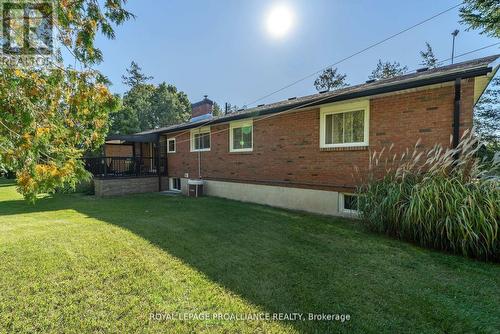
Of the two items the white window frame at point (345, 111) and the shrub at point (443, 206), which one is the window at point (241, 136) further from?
the shrub at point (443, 206)

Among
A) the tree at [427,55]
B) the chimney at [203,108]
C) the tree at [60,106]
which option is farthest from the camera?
the tree at [427,55]

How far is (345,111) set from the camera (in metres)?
7.07

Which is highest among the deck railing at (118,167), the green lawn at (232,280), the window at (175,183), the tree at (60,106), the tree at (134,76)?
the tree at (134,76)

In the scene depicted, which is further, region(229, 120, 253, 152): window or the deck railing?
the deck railing

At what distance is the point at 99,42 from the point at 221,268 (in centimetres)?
368

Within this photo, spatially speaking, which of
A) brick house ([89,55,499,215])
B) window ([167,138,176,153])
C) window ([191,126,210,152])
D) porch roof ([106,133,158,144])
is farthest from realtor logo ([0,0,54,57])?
window ([167,138,176,153])

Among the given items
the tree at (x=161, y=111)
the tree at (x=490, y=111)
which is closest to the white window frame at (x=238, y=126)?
the tree at (x=490, y=111)

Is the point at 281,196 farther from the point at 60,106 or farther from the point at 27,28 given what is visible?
the point at 27,28

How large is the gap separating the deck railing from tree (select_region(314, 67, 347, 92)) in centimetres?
2271

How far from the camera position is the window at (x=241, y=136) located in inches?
386

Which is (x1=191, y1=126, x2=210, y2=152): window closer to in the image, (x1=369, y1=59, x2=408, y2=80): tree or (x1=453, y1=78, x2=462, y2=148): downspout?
(x1=453, y1=78, x2=462, y2=148): downspout

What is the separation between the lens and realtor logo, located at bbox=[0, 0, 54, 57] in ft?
9.05

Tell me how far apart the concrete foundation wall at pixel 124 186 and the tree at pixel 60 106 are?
883cm

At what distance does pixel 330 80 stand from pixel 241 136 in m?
23.5
